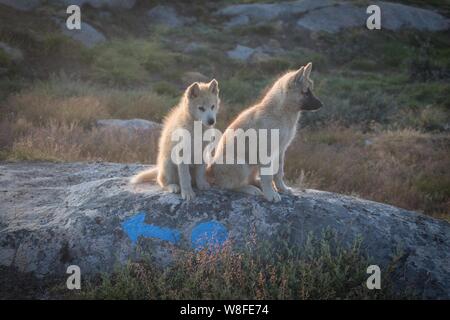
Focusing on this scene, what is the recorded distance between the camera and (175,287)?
5.03 m

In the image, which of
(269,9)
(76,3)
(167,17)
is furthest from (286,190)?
(269,9)

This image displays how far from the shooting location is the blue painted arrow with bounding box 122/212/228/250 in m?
5.43

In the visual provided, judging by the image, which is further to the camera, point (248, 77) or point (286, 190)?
point (248, 77)

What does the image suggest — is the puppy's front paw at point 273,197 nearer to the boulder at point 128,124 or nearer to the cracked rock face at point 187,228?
the cracked rock face at point 187,228

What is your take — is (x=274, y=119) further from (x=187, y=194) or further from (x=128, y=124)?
(x=128, y=124)

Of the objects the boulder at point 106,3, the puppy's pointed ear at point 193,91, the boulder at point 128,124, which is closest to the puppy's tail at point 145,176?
the puppy's pointed ear at point 193,91

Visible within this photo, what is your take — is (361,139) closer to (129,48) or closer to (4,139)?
(4,139)

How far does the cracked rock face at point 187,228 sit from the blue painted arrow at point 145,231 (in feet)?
0.04

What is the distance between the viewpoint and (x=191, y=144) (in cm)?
590

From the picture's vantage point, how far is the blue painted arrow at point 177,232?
5.43 m

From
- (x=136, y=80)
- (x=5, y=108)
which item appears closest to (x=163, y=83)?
(x=136, y=80)

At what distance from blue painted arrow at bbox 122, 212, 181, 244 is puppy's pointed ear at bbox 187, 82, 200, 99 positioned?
1747 mm

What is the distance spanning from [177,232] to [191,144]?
3.67 feet

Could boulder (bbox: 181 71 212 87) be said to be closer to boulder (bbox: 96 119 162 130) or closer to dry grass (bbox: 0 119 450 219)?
boulder (bbox: 96 119 162 130)
